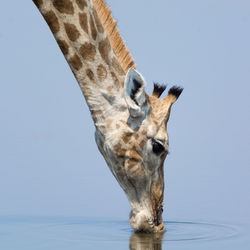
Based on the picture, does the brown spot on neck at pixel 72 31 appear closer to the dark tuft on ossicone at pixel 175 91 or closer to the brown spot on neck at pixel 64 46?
the brown spot on neck at pixel 64 46

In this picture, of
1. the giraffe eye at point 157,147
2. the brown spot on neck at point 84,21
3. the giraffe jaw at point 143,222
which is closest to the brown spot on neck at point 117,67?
the brown spot on neck at point 84,21

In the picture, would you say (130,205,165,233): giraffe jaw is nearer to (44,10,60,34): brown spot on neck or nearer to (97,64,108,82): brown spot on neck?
(97,64,108,82): brown spot on neck

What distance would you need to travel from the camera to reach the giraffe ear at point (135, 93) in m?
9.80

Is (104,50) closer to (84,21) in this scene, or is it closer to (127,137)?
(84,21)

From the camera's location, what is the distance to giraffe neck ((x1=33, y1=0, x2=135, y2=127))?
10117 millimetres

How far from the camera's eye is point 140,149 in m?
10.2

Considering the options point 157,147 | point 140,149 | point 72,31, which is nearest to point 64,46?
point 72,31

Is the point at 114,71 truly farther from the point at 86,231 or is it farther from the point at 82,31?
the point at 86,231

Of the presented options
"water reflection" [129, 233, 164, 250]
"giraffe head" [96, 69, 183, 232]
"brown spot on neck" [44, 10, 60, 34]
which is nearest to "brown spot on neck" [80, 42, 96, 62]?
"brown spot on neck" [44, 10, 60, 34]

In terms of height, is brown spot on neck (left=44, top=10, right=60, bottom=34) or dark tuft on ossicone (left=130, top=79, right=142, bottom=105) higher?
brown spot on neck (left=44, top=10, right=60, bottom=34)

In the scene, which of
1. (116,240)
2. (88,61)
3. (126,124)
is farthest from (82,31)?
(116,240)

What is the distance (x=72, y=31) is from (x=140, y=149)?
184 centimetres

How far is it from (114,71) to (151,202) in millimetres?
1901

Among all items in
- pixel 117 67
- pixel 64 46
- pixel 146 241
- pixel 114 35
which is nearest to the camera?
pixel 146 241
